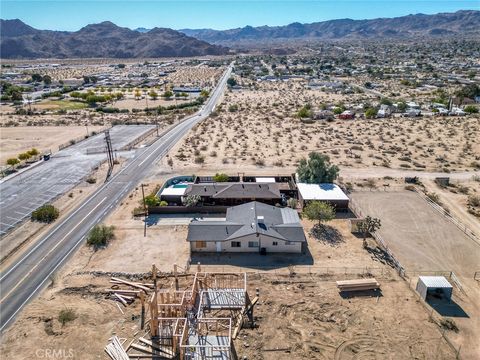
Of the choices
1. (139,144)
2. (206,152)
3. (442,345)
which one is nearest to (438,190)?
(442,345)

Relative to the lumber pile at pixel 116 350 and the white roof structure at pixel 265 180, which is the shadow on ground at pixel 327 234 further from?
the lumber pile at pixel 116 350

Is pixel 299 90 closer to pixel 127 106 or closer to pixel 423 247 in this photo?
pixel 127 106

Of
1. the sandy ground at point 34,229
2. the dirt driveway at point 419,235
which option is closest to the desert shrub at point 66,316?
the sandy ground at point 34,229

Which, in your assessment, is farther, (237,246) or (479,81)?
(479,81)

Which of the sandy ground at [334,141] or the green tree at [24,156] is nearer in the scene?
the sandy ground at [334,141]

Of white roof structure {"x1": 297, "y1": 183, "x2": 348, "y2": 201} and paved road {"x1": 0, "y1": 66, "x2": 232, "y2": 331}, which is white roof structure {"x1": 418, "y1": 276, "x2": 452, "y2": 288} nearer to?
white roof structure {"x1": 297, "y1": 183, "x2": 348, "y2": 201}

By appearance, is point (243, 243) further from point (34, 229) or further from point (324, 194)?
point (34, 229)

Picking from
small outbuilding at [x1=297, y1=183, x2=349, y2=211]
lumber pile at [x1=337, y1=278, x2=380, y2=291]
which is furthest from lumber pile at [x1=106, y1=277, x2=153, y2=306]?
small outbuilding at [x1=297, y1=183, x2=349, y2=211]
